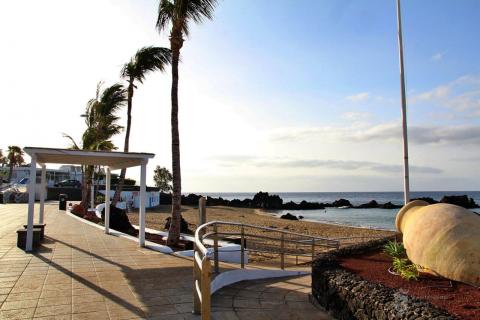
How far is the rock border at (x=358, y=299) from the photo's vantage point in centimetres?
404

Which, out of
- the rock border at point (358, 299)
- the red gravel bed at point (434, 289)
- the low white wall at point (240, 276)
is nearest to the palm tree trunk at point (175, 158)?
the low white wall at point (240, 276)

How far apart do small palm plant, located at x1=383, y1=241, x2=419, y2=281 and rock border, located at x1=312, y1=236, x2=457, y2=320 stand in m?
0.85

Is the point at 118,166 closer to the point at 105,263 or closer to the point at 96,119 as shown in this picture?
the point at 105,263

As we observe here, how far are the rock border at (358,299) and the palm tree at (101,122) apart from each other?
16.3 m

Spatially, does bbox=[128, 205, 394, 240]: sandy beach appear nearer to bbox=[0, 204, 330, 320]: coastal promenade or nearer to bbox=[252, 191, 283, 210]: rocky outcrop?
bbox=[0, 204, 330, 320]: coastal promenade

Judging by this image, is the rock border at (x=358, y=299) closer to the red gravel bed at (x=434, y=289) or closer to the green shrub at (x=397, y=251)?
the red gravel bed at (x=434, y=289)

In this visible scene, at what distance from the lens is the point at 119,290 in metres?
6.20

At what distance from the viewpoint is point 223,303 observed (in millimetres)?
5785

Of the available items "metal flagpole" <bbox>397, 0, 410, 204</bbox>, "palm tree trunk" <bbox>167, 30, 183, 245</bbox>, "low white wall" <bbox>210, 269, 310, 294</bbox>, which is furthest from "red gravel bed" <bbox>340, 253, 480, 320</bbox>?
"palm tree trunk" <bbox>167, 30, 183, 245</bbox>

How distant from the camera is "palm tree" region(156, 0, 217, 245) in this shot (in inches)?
450

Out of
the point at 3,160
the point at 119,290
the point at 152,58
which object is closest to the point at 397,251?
the point at 119,290

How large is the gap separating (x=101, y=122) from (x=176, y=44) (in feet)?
43.8

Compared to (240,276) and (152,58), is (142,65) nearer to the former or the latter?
(152,58)

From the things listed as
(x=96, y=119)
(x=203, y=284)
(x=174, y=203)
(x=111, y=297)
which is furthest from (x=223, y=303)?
(x=96, y=119)
